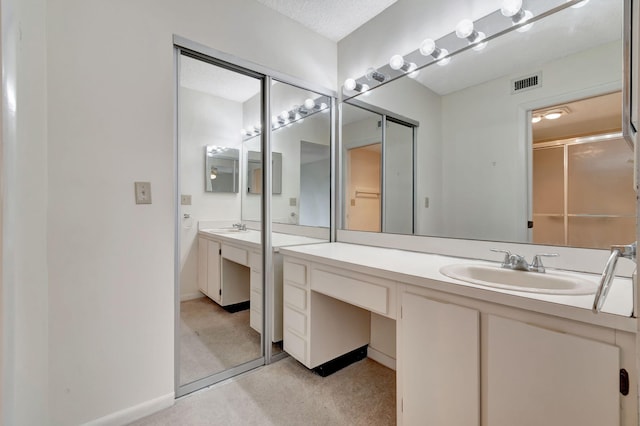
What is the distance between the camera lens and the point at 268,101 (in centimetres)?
197

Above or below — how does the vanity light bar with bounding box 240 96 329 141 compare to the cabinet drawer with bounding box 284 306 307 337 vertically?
above

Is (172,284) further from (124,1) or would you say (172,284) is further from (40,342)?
(124,1)

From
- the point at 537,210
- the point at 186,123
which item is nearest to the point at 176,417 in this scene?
the point at 186,123

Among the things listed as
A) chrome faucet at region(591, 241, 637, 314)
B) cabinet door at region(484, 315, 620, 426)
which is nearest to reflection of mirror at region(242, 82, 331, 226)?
cabinet door at region(484, 315, 620, 426)

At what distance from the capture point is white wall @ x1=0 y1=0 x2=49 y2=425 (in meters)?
0.88

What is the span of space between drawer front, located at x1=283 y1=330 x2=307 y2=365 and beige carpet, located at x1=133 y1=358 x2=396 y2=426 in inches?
4.9

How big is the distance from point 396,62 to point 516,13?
0.70m

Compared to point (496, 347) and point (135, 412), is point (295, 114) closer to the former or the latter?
point (496, 347)

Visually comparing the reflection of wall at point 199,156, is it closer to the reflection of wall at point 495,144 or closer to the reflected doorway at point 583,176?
the reflection of wall at point 495,144

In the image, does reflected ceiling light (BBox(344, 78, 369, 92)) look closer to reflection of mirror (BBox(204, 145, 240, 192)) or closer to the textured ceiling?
the textured ceiling

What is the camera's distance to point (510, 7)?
4.55ft

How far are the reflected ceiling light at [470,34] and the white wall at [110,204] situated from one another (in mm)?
1488

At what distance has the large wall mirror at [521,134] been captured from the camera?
1186 millimetres

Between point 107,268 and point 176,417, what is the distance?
2.73ft
